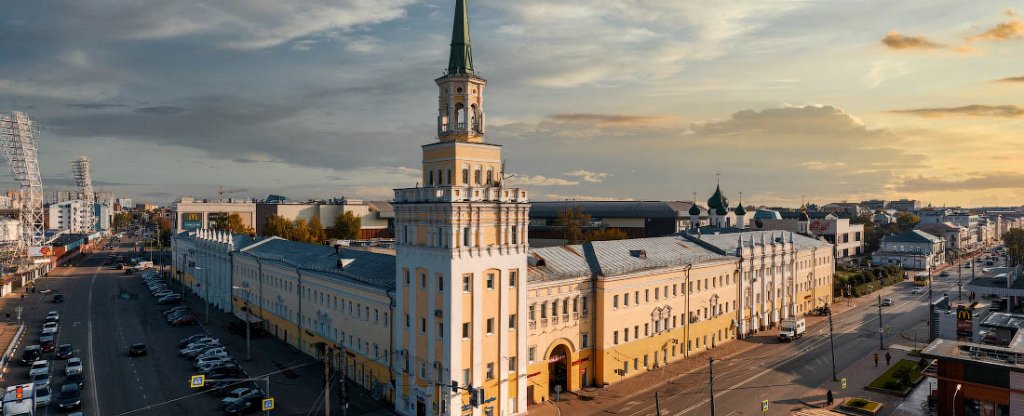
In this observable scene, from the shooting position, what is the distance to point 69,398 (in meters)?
51.8

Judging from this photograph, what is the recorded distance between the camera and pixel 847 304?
4060 inches

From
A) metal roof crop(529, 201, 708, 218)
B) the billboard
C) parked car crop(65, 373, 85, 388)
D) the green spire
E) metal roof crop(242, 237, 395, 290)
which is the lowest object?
parked car crop(65, 373, 85, 388)

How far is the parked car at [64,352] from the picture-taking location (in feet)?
221

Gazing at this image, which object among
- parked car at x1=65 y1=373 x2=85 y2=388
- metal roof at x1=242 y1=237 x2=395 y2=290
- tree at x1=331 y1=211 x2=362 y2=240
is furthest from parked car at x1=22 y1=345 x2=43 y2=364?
tree at x1=331 y1=211 x2=362 y2=240

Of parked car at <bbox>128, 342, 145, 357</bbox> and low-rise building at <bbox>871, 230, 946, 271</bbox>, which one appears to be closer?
parked car at <bbox>128, 342, 145, 357</bbox>

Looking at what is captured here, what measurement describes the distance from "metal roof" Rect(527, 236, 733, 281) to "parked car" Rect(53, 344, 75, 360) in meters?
53.9

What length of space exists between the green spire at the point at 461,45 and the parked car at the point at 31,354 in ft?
188

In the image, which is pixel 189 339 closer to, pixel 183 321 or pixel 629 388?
pixel 183 321

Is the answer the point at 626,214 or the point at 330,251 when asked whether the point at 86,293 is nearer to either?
the point at 330,251

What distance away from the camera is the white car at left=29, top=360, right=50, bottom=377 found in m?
59.1

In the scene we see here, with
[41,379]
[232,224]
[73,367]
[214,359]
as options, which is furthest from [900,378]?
[232,224]

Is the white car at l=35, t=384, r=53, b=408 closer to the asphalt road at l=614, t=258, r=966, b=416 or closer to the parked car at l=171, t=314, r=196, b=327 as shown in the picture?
the parked car at l=171, t=314, r=196, b=327

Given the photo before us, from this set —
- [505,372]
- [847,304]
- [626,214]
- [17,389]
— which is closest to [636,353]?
[505,372]

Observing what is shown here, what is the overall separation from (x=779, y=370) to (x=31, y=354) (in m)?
81.1
